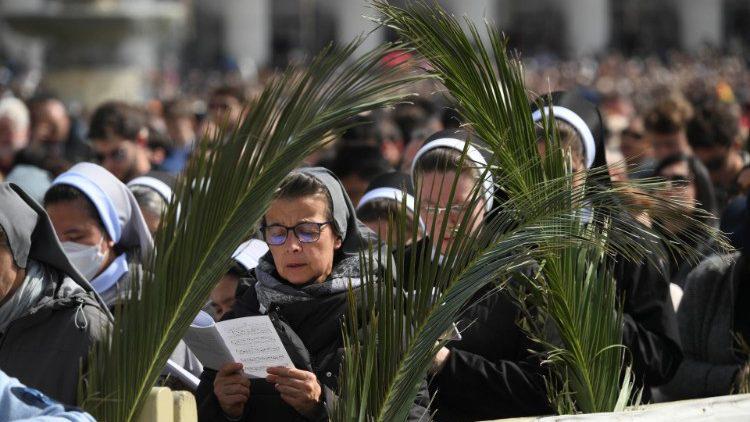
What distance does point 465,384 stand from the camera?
4.32 m

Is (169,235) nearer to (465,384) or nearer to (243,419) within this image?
(243,419)

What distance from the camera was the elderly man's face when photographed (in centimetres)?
373

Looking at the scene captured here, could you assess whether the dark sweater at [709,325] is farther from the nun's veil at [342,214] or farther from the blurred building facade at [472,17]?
the blurred building facade at [472,17]

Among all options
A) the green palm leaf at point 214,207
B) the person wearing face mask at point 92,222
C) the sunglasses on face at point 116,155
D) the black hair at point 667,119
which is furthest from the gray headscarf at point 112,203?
the black hair at point 667,119

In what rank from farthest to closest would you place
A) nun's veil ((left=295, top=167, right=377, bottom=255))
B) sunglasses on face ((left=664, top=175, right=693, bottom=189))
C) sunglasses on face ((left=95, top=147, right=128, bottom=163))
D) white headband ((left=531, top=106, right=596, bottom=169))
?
sunglasses on face ((left=95, top=147, right=128, bottom=163))
white headband ((left=531, top=106, right=596, bottom=169))
sunglasses on face ((left=664, top=175, right=693, bottom=189))
nun's veil ((left=295, top=167, right=377, bottom=255))

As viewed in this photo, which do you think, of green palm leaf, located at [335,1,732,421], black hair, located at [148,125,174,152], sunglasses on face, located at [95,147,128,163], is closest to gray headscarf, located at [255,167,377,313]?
green palm leaf, located at [335,1,732,421]

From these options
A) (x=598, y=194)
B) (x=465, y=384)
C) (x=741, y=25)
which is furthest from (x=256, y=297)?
(x=741, y=25)

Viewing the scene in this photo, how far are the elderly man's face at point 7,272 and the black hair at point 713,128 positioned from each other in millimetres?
5491

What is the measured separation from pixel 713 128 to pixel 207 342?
517 cm

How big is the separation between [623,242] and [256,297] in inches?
41.1

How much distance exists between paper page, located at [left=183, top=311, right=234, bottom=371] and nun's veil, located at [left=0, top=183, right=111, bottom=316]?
0.25m

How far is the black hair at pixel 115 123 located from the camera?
855 cm

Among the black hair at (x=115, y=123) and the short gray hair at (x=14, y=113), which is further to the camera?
the short gray hair at (x=14, y=113)

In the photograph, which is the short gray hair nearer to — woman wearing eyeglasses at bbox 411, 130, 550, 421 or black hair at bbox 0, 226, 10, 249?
woman wearing eyeglasses at bbox 411, 130, 550, 421
